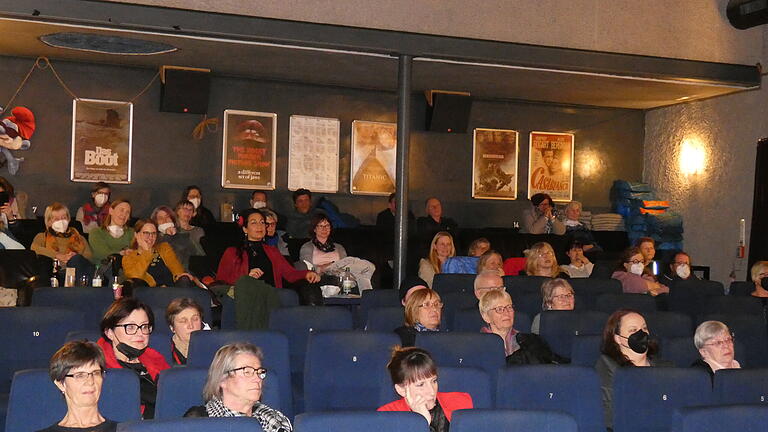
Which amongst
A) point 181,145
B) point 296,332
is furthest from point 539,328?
point 181,145

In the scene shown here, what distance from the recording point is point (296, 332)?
6223 mm

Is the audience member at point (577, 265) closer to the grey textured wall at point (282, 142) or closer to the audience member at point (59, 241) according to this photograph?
the grey textured wall at point (282, 142)

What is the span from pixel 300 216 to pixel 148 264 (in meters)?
4.61

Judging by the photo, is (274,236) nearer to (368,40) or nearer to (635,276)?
(368,40)

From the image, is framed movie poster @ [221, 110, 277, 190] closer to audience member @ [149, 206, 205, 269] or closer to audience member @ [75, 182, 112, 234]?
audience member @ [75, 182, 112, 234]

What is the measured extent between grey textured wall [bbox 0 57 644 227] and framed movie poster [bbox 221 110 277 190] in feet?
0.34

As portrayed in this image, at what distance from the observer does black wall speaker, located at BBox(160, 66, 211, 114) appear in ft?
39.9

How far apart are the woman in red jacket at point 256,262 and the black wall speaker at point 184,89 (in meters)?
4.12

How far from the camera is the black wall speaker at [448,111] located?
44.8ft

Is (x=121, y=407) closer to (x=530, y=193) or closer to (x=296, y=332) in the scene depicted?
(x=296, y=332)

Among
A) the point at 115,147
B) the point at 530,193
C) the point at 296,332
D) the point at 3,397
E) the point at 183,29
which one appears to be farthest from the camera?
the point at 530,193

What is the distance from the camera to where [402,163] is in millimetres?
10125

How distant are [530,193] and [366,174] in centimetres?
249

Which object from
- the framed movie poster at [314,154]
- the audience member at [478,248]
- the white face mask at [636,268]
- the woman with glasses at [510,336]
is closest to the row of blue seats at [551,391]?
the woman with glasses at [510,336]
